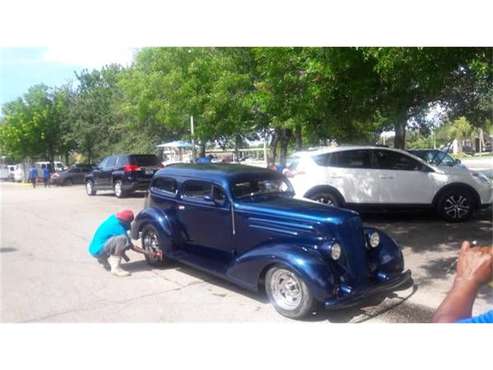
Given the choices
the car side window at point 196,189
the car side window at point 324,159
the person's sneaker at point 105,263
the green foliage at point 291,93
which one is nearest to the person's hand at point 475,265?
the car side window at point 196,189

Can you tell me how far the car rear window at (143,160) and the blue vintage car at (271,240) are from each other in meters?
9.91

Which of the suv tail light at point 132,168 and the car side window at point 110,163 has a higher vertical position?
the car side window at point 110,163

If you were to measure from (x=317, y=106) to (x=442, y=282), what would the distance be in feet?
15.4

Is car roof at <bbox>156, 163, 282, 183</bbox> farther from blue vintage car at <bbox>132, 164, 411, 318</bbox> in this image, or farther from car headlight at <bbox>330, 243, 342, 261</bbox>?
car headlight at <bbox>330, 243, 342, 261</bbox>

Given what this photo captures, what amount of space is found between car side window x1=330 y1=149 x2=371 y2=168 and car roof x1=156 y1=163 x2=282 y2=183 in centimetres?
378

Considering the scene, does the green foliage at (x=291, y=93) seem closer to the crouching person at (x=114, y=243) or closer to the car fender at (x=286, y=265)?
the car fender at (x=286, y=265)

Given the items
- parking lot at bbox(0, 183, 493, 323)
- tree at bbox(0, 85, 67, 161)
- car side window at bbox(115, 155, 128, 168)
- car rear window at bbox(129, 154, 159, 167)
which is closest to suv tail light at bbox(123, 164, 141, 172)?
car rear window at bbox(129, 154, 159, 167)

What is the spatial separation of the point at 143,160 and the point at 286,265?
1271 centimetres

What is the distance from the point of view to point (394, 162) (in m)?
9.84

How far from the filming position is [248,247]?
218 inches

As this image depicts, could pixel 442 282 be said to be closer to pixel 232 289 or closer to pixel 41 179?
pixel 232 289

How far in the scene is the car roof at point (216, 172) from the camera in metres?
6.09

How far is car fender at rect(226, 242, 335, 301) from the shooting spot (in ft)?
15.1

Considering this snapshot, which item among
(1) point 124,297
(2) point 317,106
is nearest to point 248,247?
(1) point 124,297
